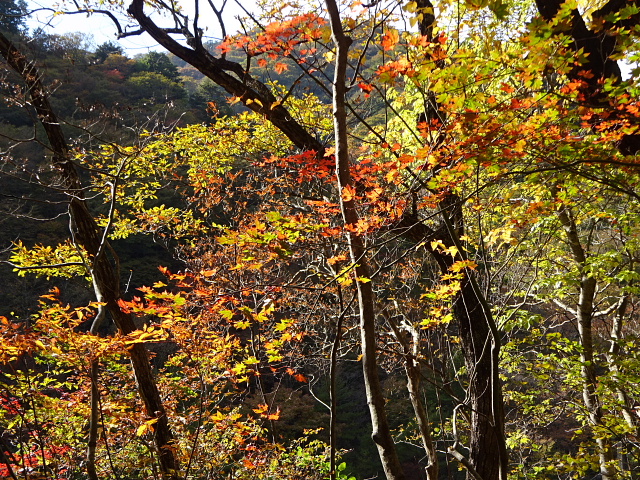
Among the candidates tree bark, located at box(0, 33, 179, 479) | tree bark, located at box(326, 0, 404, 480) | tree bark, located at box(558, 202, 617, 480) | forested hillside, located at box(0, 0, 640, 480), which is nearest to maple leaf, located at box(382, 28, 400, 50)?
forested hillside, located at box(0, 0, 640, 480)

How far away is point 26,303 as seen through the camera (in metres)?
11.5

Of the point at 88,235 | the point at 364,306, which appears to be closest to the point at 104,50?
the point at 88,235

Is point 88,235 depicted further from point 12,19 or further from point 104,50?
point 104,50

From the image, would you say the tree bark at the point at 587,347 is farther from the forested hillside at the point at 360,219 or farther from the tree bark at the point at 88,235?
the tree bark at the point at 88,235

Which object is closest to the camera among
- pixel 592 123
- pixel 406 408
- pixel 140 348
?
pixel 592 123

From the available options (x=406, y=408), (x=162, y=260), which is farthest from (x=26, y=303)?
(x=406, y=408)

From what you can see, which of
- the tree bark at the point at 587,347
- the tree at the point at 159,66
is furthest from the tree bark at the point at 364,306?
the tree at the point at 159,66

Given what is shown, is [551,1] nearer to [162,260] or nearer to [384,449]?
[384,449]

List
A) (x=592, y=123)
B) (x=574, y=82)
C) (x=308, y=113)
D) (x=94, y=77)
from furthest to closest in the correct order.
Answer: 1. (x=94, y=77)
2. (x=308, y=113)
3. (x=592, y=123)
4. (x=574, y=82)

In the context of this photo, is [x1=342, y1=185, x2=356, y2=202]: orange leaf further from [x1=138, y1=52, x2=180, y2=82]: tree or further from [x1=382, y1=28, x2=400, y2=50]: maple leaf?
[x1=138, y1=52, x2=180, y2=82]: tree

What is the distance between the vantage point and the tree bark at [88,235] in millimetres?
4219

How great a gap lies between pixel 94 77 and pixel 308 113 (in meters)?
14.6

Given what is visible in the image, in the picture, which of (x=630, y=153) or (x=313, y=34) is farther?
(x=630, y=153)

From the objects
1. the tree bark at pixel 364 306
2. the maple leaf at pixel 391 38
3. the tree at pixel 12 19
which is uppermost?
the tree at pixel 12 19
